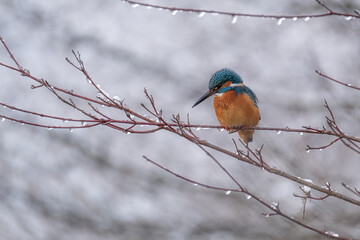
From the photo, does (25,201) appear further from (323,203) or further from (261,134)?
(323,203)

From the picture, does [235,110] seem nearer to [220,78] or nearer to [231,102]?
[231,102]

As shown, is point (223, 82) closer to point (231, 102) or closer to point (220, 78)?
point (220, 78)

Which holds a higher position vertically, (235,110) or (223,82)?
(223,82)

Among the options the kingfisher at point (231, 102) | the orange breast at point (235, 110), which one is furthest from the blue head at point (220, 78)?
the orange breast at point (235, 110)

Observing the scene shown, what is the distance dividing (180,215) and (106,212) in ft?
5.21

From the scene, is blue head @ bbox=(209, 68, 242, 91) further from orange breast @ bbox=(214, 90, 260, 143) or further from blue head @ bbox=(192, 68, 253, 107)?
orange breast @ bbox=(214, 90, 260, 143)

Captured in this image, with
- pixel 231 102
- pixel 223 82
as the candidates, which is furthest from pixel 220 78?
pixel 231 102

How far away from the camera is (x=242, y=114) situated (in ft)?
14.4

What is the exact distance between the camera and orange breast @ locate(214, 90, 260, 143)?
14.4 feet

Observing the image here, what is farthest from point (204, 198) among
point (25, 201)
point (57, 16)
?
point (57, 16)

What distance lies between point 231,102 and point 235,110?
0.28 feet

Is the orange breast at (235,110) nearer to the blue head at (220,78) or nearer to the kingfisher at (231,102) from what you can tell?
the kingfisher at (231,102)

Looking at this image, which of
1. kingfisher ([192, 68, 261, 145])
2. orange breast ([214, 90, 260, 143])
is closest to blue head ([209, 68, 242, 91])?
kingfisher ([192, 68, 261, 145])

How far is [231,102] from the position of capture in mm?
4414
